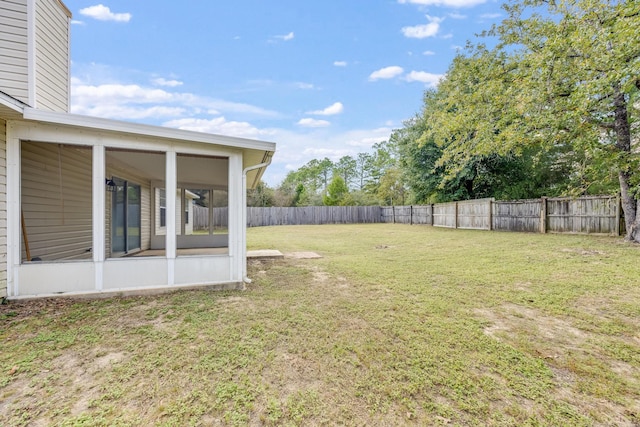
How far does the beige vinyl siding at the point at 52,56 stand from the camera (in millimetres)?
4477

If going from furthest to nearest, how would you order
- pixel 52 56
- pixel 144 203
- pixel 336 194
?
pixel 336 194 < pixel 144 203 < pixel 52 56

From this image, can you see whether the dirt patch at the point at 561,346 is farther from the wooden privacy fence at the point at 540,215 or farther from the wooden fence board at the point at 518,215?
the wooden fence board at the point at 518,215

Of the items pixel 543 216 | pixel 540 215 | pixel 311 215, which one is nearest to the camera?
pixel 543 216

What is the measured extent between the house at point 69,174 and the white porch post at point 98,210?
1cm

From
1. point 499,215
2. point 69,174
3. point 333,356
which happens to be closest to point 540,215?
point 499,215

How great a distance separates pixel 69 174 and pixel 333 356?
5272mm

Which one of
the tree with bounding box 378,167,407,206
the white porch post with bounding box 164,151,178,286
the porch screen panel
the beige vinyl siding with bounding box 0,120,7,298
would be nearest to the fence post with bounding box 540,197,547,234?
the porch screen panel

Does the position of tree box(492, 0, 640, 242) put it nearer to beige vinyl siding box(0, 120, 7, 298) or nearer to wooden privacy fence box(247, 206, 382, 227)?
beige vinyl siding box(0, 120, 7, 298)

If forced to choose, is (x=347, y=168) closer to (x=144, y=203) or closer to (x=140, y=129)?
(x=144, y=203)

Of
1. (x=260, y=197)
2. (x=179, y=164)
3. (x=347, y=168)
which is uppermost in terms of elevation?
(x=347, y=168)

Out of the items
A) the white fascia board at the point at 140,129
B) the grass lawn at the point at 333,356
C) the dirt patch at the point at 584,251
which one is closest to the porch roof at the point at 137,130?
the white fascia board at the point at 140,129

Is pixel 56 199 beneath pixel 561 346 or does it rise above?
above

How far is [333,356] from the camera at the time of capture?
7.77 feet

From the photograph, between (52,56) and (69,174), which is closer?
(69,174)
